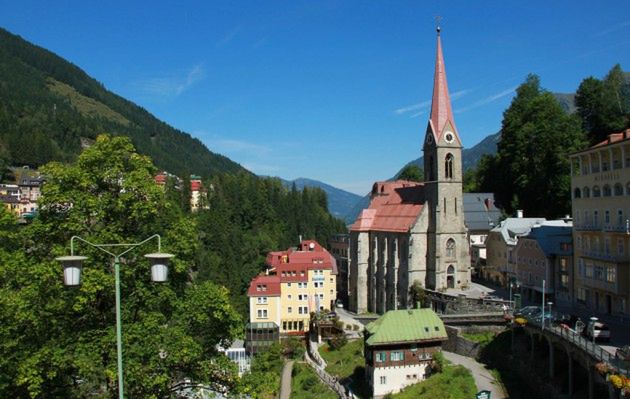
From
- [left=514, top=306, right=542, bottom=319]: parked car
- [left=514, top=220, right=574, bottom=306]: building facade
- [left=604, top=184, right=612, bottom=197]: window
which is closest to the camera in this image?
[left=514, top=306, right=542, bottom=319]: parked car

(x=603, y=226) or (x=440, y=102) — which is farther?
(x=440, y=102)

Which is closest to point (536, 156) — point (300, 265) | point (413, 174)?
point (300, 265)

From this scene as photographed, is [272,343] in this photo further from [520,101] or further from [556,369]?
[520,101]

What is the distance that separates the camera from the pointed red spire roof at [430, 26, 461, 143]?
196ft

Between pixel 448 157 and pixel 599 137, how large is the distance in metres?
22.7

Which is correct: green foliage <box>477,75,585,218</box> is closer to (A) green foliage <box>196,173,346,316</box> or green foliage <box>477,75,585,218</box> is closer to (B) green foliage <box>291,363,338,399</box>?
(B) green foliage <box>291,363,338,399</box>

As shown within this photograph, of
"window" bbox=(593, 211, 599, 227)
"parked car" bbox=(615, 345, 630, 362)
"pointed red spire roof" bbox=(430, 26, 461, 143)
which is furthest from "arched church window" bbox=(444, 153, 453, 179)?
"parked car" bbox=(615, 345, 630, 362)

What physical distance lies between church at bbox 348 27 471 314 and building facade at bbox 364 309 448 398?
16271 mm

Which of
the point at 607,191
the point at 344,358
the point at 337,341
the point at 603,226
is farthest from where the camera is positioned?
the point at 337,341

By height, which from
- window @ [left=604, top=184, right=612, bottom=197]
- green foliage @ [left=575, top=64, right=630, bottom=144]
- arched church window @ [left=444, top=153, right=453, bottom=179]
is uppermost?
green foliage @ [left=575, top=64, right=630, bottom=144]

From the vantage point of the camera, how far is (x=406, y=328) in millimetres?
41406

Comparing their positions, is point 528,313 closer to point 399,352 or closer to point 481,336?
point 481,336

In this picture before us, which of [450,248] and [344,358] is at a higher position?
[450,248]

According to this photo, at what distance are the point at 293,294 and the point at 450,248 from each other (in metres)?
19.8
